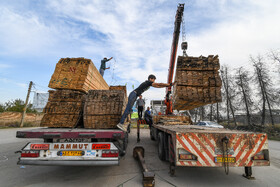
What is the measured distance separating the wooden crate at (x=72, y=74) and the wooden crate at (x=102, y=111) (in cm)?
57

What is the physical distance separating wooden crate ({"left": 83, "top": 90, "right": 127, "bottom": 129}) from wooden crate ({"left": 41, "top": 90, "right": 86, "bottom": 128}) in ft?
1.21

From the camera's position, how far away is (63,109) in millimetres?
4418

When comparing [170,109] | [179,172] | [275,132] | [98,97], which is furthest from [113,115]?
[275,132]

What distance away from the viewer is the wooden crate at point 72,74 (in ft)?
15.1

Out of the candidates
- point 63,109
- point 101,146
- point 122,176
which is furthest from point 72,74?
point 122,176

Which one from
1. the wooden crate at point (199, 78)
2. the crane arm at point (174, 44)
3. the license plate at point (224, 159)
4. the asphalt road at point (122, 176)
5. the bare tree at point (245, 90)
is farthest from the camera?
the bare tree at point (245, 90)

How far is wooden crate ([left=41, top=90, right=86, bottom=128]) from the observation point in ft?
14.2

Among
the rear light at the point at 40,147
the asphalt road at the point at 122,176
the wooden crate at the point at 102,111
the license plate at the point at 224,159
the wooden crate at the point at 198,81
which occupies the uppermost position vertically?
the wooden crate at the point at 198,81

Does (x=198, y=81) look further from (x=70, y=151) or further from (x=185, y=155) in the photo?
(x=70, y=151)

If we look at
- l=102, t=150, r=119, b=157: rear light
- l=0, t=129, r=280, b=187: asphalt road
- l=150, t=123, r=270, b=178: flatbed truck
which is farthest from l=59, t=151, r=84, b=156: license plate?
l=150, t=123, r=270, b=178: flatbed truck

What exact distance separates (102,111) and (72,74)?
66.1 inches

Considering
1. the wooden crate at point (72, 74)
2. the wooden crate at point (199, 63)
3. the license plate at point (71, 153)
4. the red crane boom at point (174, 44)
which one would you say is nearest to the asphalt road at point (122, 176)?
the license plate at point (71, 153)

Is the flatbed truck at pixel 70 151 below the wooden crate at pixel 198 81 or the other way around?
below

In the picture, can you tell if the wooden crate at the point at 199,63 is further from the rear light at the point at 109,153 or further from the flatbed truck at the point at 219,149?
the rear light at the point at 109,153
